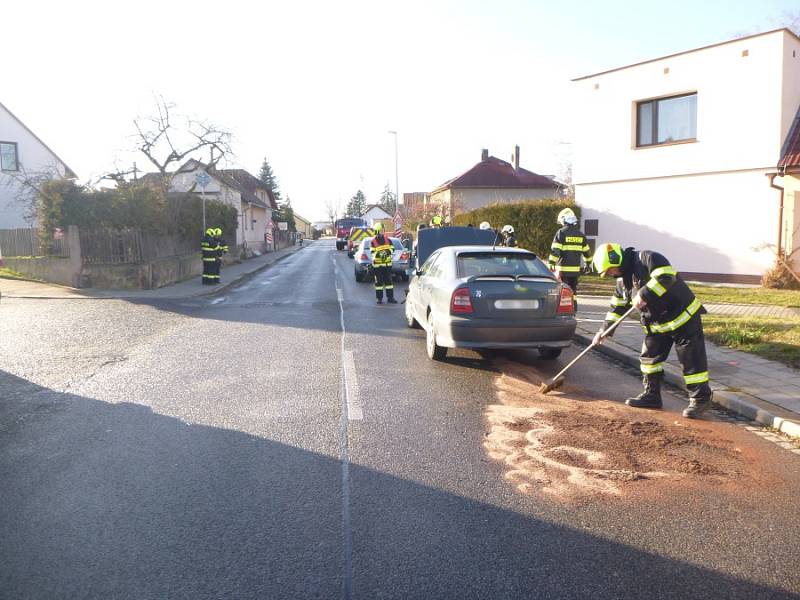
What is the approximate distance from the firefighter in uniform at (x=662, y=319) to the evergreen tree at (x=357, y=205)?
408ft

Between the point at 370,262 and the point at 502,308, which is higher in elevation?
the point at 370,262

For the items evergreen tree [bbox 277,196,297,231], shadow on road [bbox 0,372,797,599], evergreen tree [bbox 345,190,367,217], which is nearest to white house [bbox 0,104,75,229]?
shadow on road [bbox 0,372,797,599]

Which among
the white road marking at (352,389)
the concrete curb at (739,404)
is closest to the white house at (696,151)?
the concrete curb at (739,404)

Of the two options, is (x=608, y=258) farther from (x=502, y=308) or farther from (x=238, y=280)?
(x=238, y=280)

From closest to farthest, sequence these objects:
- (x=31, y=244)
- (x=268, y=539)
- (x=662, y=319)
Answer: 1. (x=268, y=539)
2. (x=662, y=319)
3. (x=31, y=244)

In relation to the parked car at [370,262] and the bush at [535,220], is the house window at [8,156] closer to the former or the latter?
the parked car at [370,262]

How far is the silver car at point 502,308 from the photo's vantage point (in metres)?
7.99

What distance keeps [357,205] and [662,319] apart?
13054cm

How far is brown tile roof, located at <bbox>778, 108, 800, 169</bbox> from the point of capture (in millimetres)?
16656

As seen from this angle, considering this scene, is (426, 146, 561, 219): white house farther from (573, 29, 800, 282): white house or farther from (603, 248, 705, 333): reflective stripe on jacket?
(603, 248, 705, 333): reflective stripe on jacket

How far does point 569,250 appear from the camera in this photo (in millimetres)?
11242

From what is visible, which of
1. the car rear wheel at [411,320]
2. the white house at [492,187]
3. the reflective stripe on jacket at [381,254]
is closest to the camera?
the car rear wheel at [411,320]

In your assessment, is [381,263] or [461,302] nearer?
[461,302]

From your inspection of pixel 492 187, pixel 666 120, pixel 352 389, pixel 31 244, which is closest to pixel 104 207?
pixel 31 244
